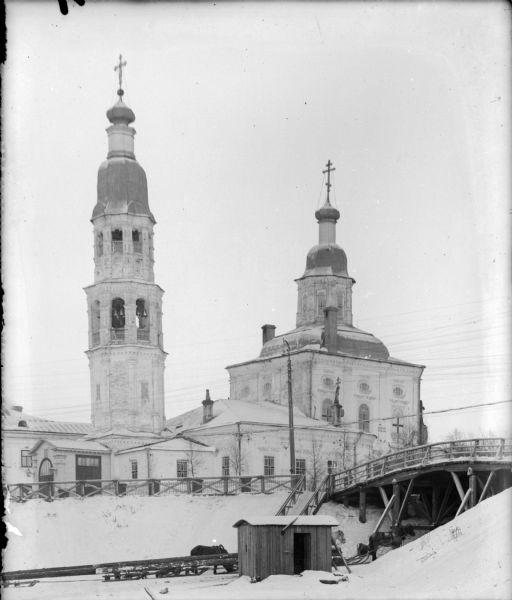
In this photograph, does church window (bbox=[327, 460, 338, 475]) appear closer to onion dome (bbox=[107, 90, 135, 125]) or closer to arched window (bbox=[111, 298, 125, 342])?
arched window (bbox=[111, 298, 125, 342])

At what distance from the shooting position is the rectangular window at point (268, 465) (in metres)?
48.4

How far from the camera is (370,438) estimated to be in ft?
176

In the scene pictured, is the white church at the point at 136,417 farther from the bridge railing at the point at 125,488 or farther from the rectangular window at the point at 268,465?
the bridge railing at the point at 125,488

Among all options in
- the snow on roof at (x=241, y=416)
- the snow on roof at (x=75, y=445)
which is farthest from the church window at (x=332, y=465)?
the snow on roof at (x=75, y=445)

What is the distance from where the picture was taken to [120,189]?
48.6 metres

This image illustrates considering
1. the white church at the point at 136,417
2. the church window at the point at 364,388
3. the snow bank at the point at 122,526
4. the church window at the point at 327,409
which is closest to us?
the snow bank at the point at 122,526

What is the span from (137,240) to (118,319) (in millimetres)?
3931

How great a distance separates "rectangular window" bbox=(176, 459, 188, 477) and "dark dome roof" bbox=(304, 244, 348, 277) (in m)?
21.2

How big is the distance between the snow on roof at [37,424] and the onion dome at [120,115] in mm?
16996

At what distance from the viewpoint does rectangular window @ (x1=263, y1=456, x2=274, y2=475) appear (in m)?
48.4

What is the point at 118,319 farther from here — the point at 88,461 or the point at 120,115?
the point at 120,115

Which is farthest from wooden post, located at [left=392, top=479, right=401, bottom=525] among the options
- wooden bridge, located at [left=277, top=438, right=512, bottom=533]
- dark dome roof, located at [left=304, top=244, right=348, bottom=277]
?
dark dome roof, located at [left=304, top=244, right=348, bottom=277]

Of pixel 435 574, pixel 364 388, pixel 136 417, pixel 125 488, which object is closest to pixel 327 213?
pixel 364 388

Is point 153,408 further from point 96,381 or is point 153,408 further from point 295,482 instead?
point 295,482
